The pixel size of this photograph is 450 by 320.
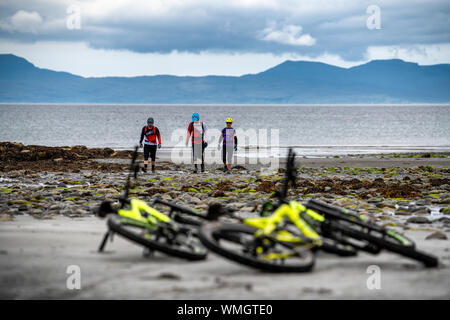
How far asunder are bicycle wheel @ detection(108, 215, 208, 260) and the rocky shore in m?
1.70

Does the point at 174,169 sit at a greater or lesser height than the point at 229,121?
lesser

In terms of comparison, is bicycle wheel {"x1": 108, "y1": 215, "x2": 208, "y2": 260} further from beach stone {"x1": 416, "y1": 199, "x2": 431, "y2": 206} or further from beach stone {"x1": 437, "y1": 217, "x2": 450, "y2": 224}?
beach stone {"x1": 416, "y1": 199, "x2": 431, "y2": 206}

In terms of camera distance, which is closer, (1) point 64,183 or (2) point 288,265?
(2) point 288,265

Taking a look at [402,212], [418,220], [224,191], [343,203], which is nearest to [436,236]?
[418,220]

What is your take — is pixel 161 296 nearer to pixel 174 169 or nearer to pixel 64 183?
pixel 64 183

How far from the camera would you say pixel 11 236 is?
295 inches

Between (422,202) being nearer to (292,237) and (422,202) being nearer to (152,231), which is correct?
(292,237)

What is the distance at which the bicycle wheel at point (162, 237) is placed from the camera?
5914mm

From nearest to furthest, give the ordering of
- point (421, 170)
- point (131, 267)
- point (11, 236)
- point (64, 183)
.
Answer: point (131, 267) < point (11, 236) < point (64, 183) < point (421, 170)

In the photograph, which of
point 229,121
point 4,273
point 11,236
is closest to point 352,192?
point 229,121

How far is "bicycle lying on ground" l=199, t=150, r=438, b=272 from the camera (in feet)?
18.4

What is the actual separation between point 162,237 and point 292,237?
1570 mm
